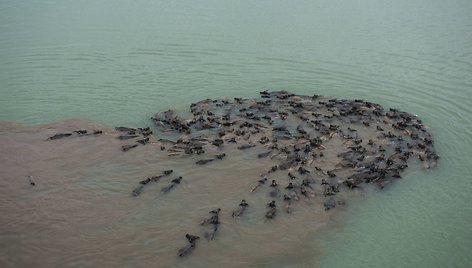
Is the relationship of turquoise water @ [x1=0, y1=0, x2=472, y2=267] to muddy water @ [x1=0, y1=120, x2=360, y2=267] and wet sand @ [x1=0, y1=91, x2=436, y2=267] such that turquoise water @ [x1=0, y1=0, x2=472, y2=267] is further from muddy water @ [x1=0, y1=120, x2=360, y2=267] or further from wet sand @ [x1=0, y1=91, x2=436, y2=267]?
muddy water @ [x1=0, y1=120, x2=360, y2=267]

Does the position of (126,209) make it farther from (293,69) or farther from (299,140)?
(293,69)

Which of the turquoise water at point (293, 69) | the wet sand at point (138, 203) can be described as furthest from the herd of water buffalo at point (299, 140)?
the turquoise water at point (293, 69)

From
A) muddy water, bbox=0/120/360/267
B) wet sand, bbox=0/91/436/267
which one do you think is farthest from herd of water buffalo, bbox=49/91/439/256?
muddy water, bbox=0/120/360/267

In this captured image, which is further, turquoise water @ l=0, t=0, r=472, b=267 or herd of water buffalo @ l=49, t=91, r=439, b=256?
herd of water buffalo @ l=49, t=91, r=439, b=256

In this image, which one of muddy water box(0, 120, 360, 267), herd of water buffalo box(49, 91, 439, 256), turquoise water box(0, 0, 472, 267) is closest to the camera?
muddy water box(0, 120, 360, 267)

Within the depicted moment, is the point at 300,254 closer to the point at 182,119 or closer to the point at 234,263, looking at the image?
the point at 234,263

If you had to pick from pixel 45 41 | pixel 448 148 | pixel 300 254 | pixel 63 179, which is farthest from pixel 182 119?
pixel 45 41
